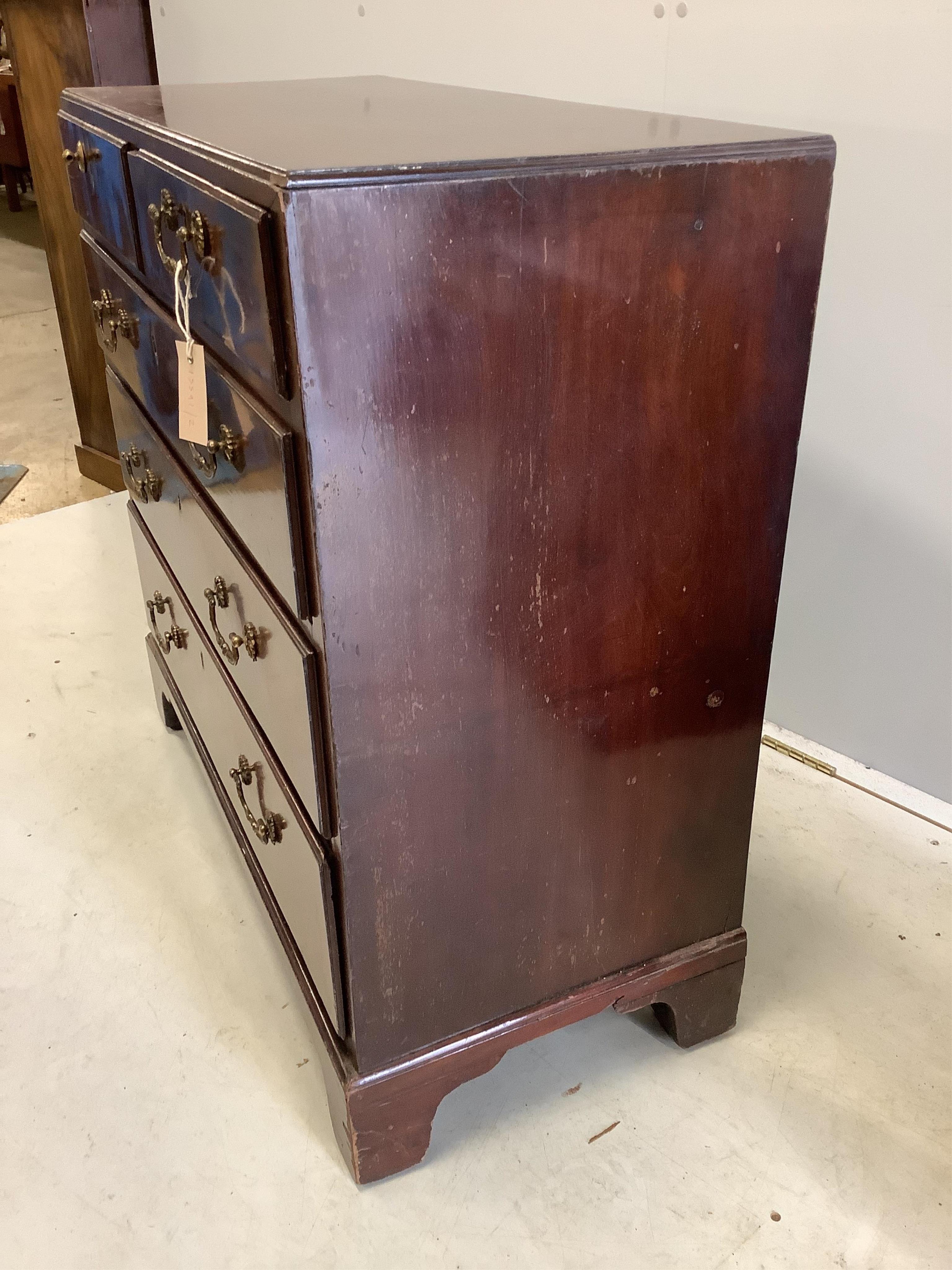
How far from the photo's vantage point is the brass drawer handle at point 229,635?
3.75 feet

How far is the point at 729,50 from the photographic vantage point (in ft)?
5.00

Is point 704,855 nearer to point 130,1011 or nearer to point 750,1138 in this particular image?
point 750,1138

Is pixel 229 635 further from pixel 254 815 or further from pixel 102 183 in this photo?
pixel 102 183

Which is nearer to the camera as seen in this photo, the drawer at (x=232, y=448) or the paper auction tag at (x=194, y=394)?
the drawer at (x=232, y=448)

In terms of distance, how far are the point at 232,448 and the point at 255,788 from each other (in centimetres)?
49

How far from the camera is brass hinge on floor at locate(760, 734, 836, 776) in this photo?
1.85 m

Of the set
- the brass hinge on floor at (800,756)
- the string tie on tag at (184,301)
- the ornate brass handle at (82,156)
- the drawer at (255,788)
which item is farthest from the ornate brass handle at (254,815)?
the brass hinge on floor at (800,756)

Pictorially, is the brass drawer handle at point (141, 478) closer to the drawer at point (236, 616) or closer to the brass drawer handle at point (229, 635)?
the drawer at point (236, 616)

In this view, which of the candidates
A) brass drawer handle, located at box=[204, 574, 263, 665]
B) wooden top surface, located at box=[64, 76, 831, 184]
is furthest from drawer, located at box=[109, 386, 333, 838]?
wooden top surface, located at box=[64, 76, 831, 184]

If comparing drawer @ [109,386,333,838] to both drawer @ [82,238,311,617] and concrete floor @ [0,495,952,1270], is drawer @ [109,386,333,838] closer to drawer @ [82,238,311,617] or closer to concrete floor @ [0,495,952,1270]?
drawer @ [82,238,311,617]

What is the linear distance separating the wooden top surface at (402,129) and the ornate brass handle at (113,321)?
25 cm

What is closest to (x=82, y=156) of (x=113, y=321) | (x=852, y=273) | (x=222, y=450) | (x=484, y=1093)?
(x=113, y=321)

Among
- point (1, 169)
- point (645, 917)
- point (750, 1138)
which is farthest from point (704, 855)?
point (1, 169)

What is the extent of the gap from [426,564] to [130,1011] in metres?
0.90
